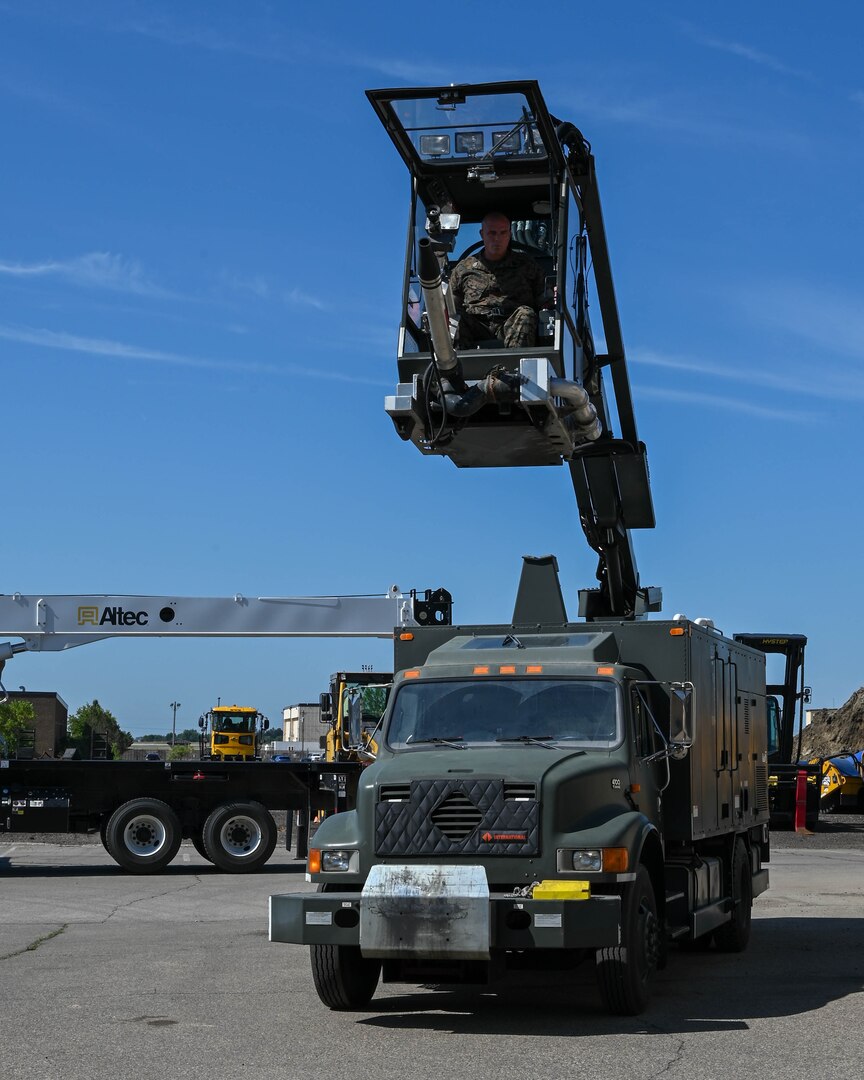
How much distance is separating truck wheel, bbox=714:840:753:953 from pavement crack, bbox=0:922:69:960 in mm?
6179

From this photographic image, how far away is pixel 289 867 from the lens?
886 inches

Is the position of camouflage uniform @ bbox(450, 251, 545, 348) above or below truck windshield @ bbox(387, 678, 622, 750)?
above

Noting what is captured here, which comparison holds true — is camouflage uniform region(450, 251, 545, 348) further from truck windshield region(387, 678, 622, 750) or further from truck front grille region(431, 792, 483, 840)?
truck front grille region(431, 792, 483, 840)

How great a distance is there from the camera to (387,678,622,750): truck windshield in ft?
33.1

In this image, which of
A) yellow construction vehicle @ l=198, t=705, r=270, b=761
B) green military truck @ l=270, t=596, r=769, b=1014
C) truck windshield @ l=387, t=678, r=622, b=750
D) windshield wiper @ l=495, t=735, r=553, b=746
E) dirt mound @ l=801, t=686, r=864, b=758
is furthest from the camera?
dirt mound @ l=801, t=686, r=864, b=758

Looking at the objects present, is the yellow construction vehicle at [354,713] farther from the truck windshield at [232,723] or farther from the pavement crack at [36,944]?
the truck windshield at [232,723]

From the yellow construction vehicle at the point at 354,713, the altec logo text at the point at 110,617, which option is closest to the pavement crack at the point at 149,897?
the yellow construction vehicle at the point at 354,713

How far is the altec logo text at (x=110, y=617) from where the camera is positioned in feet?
74.7

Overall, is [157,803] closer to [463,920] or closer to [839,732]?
[463,920]

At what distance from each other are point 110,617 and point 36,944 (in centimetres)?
995

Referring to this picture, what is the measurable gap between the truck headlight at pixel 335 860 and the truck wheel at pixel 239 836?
12017 millimetres

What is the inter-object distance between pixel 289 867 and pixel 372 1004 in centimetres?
1287

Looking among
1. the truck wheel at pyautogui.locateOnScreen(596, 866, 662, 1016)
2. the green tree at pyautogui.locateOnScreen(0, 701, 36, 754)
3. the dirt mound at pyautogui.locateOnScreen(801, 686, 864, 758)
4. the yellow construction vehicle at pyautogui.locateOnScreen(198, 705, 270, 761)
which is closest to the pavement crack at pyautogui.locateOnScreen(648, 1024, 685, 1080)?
the truck wheel at pyautogui.locateOnScreen(596, 866, 662, 1016)

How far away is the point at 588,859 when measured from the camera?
354 inches
